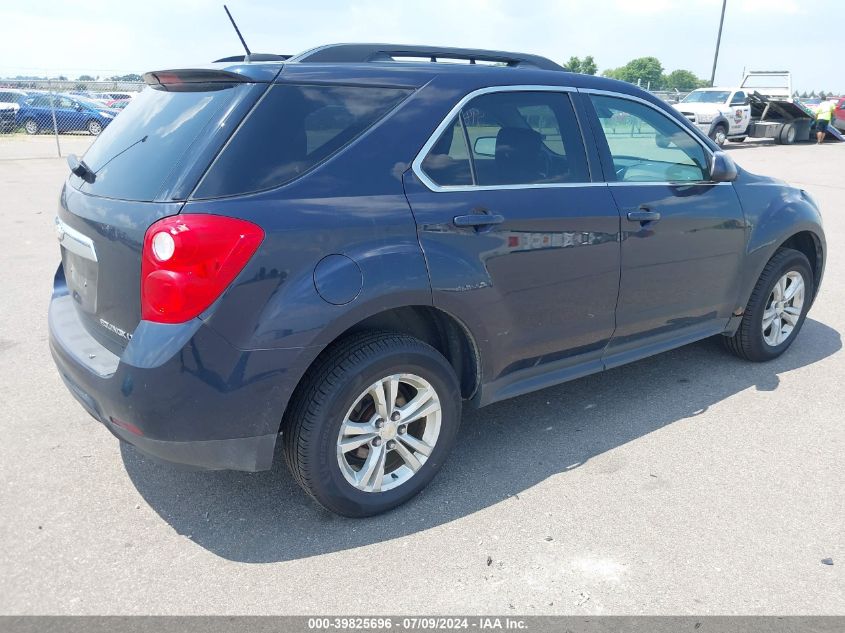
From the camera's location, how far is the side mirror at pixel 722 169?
13.3ft

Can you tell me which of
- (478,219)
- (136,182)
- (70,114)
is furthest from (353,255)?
(70,114)

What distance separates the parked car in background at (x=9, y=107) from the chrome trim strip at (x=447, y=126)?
25717 mm

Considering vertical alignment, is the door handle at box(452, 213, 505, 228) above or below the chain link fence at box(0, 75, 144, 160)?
above

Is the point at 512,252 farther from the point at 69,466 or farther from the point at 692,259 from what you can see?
the point at 69,466

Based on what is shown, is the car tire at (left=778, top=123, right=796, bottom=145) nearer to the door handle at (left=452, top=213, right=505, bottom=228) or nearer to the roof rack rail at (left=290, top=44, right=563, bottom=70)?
the roof rack rail at (left=290, top=44, right=563, bottom=70)

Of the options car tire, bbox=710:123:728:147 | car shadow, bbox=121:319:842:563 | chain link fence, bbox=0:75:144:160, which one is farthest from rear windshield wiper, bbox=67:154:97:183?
car tire, bbox=710:123:728:147

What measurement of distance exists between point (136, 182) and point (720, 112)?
2263cm

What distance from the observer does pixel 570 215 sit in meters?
3.40

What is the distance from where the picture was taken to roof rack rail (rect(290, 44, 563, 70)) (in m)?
3.04

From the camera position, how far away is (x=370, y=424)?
295cm

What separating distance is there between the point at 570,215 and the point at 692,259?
103 centimetres

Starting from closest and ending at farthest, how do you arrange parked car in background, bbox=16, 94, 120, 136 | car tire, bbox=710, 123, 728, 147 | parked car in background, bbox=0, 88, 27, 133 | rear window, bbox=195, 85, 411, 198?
rear window, bbox=195, 85, 411, 198 < car tire, bbox=710, 123, 728, 147 < parked car in background, bbox=16, 94, 120, 136 < parked car in background, bbox=0, 88, 27, 133

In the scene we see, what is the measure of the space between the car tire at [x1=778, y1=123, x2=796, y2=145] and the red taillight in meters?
26.6

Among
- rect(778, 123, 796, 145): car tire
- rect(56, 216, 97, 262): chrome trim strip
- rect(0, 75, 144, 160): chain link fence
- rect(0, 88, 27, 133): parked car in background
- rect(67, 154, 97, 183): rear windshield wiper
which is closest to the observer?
rect(56, 216, 97, 262): chrome trim strip
